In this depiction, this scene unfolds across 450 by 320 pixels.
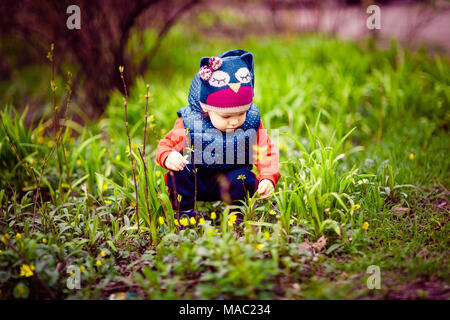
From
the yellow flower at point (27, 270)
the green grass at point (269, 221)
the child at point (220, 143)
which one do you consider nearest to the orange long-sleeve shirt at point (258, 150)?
the child at point (220, 143)

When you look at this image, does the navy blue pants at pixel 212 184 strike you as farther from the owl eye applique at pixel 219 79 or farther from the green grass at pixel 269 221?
the owl eye applique at pixel 219 79

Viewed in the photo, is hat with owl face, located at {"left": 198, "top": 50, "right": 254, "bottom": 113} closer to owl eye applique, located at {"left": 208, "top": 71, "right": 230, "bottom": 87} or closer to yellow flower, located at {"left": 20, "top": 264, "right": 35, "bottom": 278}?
owl eye applique, located at {"left": 208, "top": 71, "right": 230, "bottom": 87}

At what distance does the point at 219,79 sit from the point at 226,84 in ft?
0.15

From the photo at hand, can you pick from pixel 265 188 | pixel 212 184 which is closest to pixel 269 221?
pixel 265 188

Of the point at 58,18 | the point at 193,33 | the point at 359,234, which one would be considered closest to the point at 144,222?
the point at 359,234

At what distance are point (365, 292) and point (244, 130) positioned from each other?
99 cm

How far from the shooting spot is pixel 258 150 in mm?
2025

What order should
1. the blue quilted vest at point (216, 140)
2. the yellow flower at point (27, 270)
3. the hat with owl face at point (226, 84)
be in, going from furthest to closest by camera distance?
1. the blue quilted vest at point (216, 140)
2. the hat with owl face at point (226, 84)
3. the yellow flower at point (27, 270)

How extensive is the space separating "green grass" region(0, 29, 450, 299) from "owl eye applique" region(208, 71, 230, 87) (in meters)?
0.39

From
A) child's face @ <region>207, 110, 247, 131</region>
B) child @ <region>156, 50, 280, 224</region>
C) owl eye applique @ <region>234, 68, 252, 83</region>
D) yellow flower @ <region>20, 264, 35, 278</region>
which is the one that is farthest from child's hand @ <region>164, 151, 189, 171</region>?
yellow flower @ <region>20, 264, 35, 278</region>

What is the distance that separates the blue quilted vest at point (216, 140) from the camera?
1.99m

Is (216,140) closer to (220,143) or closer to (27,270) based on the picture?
(220,143)

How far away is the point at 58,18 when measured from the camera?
12.0 feet

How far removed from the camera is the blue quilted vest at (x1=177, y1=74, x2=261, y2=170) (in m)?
1.99
